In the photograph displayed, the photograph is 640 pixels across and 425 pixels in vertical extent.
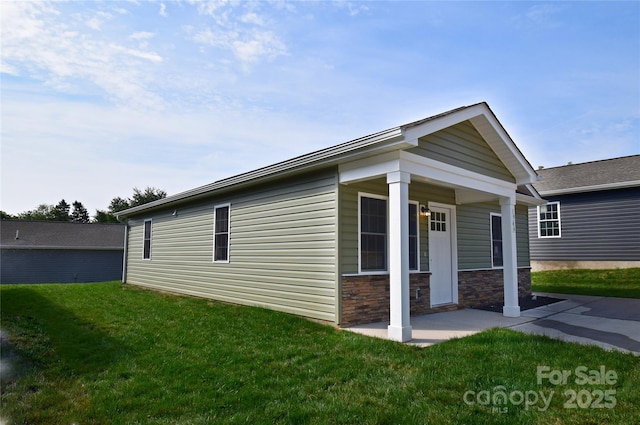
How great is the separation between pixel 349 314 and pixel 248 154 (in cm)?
1055

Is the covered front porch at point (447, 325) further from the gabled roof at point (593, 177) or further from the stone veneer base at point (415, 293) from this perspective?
the gabled roof at point (593, 177)

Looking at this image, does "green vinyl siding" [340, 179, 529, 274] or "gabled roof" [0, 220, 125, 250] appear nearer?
"green vinyl siding" [340, 179, 529, 274]

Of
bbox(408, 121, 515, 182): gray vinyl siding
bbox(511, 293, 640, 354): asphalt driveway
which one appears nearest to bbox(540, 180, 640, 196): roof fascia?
bbox(511, 293, 640, 354): asphalt driveway

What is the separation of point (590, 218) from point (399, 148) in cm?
1376

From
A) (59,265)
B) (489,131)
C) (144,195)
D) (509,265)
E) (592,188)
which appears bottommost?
(59,265)

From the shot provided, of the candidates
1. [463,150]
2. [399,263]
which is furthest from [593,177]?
[399,263]

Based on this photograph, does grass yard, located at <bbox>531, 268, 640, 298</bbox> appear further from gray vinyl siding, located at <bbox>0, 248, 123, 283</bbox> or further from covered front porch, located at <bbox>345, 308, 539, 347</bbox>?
gray vinyl siding, located at <bbox>0, 248, 123, 283</bbox>

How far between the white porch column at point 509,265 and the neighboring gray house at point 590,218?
30.9 ft

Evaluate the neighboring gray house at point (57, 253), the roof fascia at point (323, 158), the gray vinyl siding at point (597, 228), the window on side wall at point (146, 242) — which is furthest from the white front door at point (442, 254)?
the neighboring gray house at point (57, 253)

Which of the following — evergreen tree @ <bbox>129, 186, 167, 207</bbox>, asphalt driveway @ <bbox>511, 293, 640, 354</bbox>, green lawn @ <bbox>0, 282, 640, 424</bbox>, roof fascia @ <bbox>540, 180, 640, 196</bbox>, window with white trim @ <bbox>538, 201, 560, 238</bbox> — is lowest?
asphalt driveway @ <bbox>511, 293, 640, 354</bbox>

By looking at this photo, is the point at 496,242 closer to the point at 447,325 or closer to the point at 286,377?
the point at 447,325

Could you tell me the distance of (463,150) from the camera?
735 centimetres

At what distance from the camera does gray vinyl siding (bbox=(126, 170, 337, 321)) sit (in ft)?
22.6

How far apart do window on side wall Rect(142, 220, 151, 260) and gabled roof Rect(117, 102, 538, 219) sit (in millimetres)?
5073
